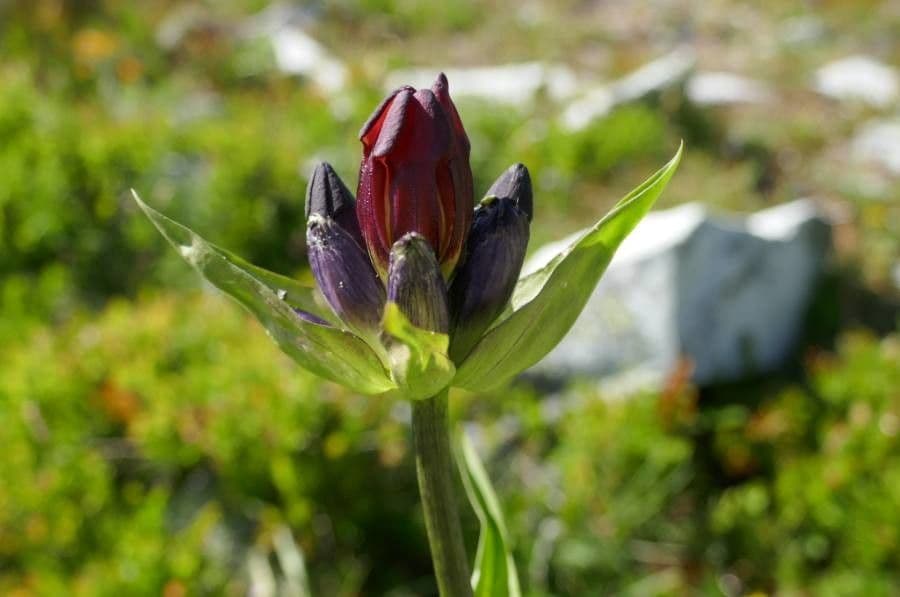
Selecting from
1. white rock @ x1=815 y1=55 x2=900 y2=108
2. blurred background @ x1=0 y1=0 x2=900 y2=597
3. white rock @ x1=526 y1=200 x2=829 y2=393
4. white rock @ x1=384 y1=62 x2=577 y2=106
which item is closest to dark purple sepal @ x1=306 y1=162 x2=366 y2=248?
blurred background @ x1=0 y1=0 x2=900 y2=597

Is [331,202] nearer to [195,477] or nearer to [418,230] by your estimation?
[418,230]

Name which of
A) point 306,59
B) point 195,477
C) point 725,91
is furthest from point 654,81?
point 195,477

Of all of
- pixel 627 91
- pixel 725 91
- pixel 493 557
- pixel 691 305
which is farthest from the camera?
pixel 725 91

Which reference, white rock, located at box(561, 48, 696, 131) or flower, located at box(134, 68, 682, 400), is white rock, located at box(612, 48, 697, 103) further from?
flower, located at box(134, 68, 682, 400)

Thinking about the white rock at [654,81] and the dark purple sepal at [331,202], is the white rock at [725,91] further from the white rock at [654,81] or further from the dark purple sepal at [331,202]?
the dark purple sepal at [331,202]

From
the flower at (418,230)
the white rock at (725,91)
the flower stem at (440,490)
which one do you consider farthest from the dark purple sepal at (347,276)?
the white rock at (725,91)

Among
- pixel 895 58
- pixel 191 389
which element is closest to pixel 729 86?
pixel 895 58
